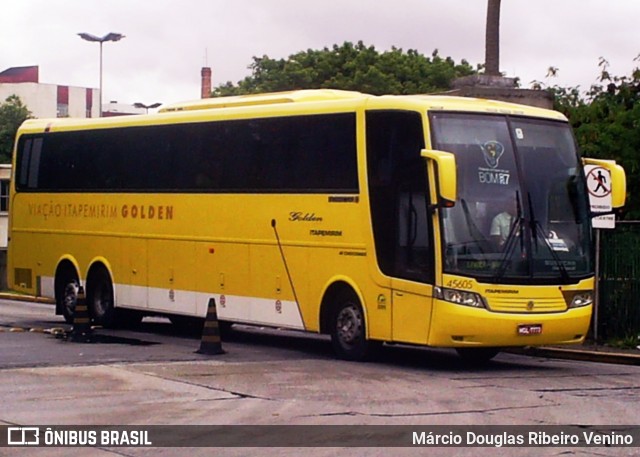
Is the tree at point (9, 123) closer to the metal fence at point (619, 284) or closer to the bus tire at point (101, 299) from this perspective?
the bus tire at point (101, 299)

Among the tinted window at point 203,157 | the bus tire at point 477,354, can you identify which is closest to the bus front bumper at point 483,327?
the bus tire at point 477,354

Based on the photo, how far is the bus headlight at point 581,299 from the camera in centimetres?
1755

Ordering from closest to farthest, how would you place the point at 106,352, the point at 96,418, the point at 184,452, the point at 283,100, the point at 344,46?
the point at 184,452, the point at 96,418, the point at 106,352, the point at 283,100, the point at 344,46

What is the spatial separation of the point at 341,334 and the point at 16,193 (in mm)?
10208

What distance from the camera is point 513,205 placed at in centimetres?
1712

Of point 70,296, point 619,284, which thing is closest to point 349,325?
point 619,284

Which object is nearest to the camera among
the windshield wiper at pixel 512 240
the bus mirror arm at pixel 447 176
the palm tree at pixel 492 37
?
the bus mirror arm at pixel 447 176

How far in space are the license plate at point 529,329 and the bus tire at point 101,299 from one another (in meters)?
9.15

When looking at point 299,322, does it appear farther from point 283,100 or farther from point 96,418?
point 96,418

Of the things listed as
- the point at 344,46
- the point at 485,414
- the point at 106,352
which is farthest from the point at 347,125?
the point at 344,46

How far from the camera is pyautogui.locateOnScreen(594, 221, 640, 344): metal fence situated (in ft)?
68.8

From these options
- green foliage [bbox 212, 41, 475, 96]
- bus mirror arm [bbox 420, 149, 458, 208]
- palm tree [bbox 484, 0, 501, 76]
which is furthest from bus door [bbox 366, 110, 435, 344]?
green foliage [bbox 212, 41, 475, 96]

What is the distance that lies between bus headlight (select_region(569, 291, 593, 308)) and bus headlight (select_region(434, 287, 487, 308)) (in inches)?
59.3

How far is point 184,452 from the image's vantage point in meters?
10.5
